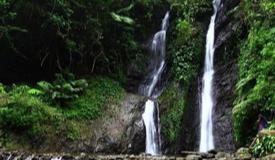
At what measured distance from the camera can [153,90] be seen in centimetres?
1659

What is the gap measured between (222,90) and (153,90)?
10.8 feet

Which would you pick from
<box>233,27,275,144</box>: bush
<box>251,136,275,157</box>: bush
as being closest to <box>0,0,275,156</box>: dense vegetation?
<box>233,27,275,144</box>: bush

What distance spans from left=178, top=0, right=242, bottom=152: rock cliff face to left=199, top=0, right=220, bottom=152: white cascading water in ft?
0.60

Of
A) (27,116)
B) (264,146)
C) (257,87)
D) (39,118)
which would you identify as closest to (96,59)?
(39,118)

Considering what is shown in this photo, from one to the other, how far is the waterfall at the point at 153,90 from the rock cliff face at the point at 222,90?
3.34 ft

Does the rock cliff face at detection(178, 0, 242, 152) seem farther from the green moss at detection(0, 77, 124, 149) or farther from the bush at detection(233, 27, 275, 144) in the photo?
the green moss at detection(0, 77, 124, 149)

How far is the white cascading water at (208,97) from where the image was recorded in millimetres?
13688

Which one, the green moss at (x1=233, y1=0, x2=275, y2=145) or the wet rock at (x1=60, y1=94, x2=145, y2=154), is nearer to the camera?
the green moss at (x1=233, y1=0, x2=275, y2=145)

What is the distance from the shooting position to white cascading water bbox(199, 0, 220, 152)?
13.7 m

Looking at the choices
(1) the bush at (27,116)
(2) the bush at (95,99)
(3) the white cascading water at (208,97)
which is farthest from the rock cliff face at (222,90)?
(1) the bush at (27,116)

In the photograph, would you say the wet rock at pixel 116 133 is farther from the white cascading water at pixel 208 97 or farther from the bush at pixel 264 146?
the bush at pixel 264 146

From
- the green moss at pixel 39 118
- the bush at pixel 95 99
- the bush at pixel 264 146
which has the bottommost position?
the bush at pixel 264 146

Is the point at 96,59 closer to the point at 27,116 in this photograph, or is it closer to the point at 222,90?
the point at 27,116

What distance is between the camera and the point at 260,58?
12.4 meters
